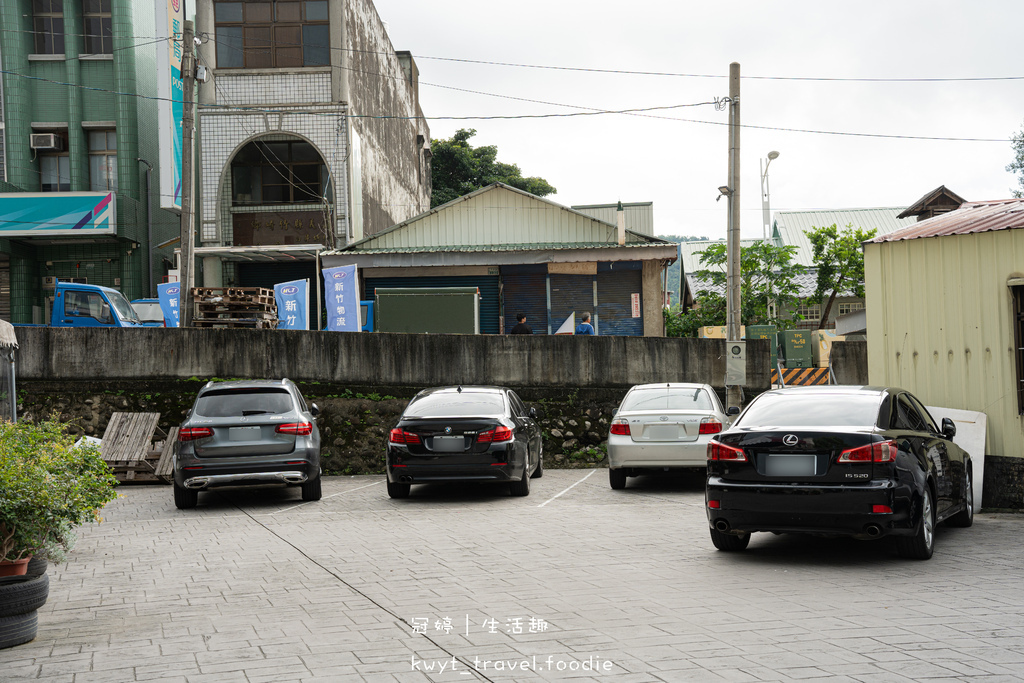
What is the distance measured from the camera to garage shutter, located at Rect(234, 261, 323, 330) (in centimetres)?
2652

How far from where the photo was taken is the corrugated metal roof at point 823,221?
4281 centimetres

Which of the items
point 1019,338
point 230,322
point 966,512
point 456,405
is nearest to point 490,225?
point 230,322

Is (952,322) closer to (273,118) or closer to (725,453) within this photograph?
(725,453)

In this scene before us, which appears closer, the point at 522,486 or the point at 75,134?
the point at 522,486

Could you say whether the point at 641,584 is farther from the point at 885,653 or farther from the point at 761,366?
the point at 761,366

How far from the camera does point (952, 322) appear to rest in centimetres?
1071

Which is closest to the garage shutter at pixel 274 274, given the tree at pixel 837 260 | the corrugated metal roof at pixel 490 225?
the corrugated metal roof at pixel 490 225

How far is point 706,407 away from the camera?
1290 centimetres

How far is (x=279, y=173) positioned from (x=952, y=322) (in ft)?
69.6

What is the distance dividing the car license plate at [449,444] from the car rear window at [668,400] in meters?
2.95

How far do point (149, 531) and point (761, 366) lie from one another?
42.6 feet

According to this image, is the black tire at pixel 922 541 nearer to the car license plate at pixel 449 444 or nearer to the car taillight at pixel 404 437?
the car license plate at pixel 449 444

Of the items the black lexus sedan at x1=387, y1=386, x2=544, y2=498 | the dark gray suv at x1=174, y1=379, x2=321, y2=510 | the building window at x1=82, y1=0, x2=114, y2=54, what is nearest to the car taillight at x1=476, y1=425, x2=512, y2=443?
the black lexus sedan at x1=387, y1=386, x2=544, y2=498

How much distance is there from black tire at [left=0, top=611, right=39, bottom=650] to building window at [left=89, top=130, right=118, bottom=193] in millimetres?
26446
